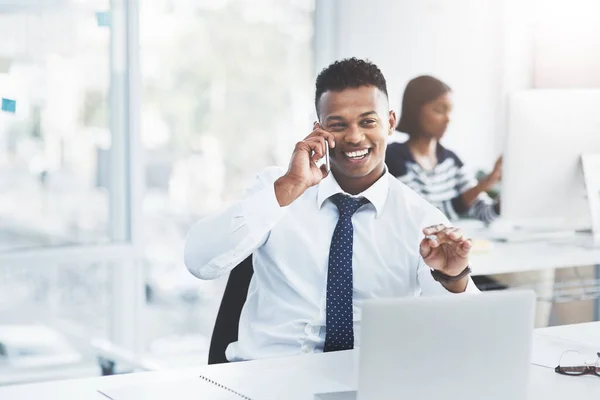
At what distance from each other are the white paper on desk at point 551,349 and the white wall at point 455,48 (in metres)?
2.76

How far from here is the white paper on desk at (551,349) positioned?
6.51 feet

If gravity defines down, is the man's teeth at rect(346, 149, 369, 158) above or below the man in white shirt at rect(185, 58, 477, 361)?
above

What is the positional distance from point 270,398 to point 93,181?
2.81m

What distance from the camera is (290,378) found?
71.7 inches

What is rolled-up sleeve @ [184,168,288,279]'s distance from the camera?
2178 millimetres

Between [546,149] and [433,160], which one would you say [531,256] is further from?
[433,160]

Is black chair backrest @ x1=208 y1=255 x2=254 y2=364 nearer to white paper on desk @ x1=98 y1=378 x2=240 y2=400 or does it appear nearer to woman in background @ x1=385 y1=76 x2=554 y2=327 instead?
white paper on desk @ x1=98 y1=378 x2=240 y2=400

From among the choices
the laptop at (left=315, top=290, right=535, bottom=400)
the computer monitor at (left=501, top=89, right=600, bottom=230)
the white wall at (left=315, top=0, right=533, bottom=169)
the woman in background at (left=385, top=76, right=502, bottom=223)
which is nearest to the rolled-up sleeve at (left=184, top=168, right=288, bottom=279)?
the laptop at (left=315, top=290, right=535, bottom=400)

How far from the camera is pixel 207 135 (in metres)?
4.67

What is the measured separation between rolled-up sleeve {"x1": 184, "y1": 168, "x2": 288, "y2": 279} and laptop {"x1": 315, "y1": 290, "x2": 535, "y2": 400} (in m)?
0.77

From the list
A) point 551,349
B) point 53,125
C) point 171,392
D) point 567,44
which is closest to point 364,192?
point 551,349

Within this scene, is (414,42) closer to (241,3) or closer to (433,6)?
(433,6)

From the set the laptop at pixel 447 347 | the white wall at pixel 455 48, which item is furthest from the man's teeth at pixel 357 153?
the white wall at pixel 455 48

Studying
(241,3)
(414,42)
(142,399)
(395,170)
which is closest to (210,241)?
(142,399)
